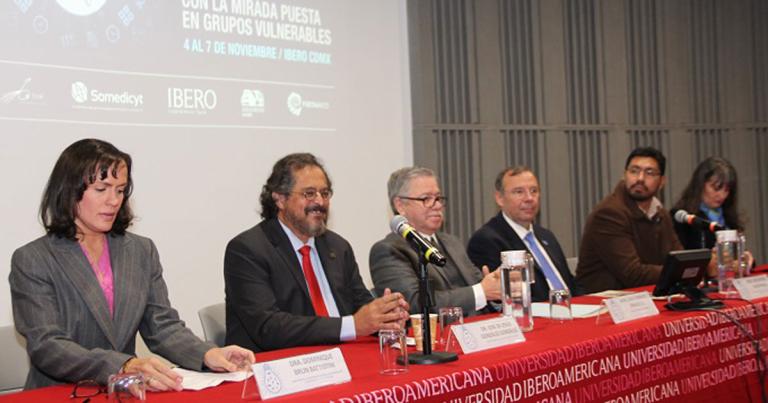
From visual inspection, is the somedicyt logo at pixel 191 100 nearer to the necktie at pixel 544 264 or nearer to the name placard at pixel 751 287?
the necktie at pixel 544 264

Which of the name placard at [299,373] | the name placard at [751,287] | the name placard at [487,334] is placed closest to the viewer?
the name placard at [299,373]

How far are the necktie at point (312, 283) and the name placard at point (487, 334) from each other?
30.9 inches

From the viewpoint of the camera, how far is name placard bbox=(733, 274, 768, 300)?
3.52 metres

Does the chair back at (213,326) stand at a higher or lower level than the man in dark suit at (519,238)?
lower

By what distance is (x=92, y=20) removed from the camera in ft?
14.8

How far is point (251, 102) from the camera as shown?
16.9 ft

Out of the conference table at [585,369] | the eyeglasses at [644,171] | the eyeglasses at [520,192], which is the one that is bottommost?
the conference table at [585,369]

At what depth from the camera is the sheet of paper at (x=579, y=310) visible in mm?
3238

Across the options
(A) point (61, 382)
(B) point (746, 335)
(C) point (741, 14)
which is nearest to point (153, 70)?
(A) point (61, 382)

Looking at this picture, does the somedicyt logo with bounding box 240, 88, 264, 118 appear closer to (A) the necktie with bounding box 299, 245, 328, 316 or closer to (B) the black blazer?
(A) the necktie with bounding box 299, 245, 328, 316

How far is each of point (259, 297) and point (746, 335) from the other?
1792 mm

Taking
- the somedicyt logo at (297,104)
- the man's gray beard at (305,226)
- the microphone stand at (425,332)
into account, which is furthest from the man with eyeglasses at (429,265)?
the somedicyt logo at (297,104)

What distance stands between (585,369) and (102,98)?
2.96 m

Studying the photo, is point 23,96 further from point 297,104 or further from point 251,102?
point 297,104
